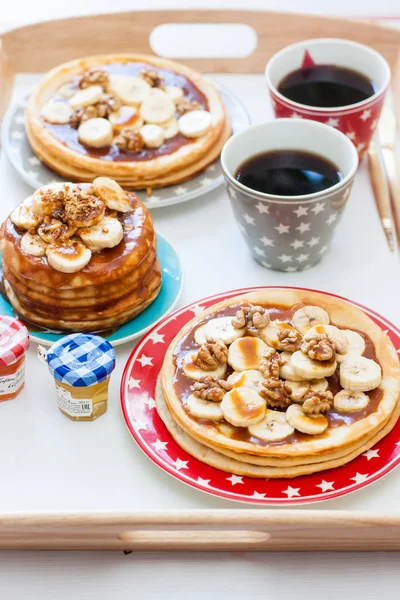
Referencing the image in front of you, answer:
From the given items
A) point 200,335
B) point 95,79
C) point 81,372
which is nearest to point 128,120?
point 95,79

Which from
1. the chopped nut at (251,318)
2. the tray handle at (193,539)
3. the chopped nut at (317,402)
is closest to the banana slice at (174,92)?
the chopped nut at (251,318)

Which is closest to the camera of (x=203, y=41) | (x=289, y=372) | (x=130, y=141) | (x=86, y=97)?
(x=289, y=372)

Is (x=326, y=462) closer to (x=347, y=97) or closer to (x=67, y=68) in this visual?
(x=347, y=97)

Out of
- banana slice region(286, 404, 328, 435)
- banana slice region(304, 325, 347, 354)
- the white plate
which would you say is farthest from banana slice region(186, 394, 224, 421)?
the white plate

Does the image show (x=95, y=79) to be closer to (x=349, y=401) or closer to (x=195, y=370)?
(x=195, y=370)

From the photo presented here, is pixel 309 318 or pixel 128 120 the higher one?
pixel 128 120

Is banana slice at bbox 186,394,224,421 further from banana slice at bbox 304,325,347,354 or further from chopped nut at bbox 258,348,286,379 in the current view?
banana slice at bbox 304,325,347,354

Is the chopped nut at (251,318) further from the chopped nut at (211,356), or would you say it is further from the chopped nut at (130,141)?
the chopped nut at (130,141)
